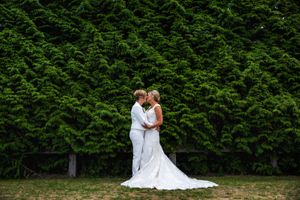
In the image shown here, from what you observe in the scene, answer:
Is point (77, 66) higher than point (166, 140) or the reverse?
higher

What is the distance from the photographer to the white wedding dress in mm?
7952

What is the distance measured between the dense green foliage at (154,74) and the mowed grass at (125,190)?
1014 millimetres

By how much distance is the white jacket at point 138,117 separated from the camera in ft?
28.7

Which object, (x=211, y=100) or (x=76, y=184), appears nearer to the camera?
(x=76, y=184)

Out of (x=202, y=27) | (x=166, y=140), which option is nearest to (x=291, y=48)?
(x=202, y=27)

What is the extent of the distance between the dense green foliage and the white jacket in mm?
791

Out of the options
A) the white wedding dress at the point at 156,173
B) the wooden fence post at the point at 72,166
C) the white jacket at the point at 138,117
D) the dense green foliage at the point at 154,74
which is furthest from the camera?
the wooden fence post at the point at 72,166

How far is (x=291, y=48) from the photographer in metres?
11.4

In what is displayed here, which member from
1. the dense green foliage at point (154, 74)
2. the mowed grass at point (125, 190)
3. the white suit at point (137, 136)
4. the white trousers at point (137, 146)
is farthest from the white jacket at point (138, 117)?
the mowed grass at point (125, 190)

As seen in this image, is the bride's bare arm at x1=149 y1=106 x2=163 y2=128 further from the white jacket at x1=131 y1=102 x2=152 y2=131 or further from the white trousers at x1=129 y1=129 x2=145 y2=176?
the white trousers at x1=129 y1=129 x2=145 y2=176

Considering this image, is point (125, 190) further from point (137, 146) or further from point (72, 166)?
point (72, 166)

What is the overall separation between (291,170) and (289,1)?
5.00m

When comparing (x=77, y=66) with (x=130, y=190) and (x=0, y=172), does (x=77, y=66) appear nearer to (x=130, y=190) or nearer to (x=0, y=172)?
(x=0, y=172)

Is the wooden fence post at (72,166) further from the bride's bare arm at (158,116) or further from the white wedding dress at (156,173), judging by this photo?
the bride's bare arm at (158,116)
